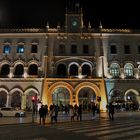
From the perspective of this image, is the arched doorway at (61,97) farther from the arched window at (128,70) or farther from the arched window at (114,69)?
the arched window at (128,70)

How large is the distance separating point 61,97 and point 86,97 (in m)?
4.72

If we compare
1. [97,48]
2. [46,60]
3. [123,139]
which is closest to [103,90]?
[97,48]

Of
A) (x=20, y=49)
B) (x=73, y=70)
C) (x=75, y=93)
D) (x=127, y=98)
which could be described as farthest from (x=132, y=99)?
(x=20, y=49)

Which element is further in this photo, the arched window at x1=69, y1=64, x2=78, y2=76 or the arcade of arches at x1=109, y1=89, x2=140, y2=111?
the arched window at x1=69, y1=64, x2=78, y2=76

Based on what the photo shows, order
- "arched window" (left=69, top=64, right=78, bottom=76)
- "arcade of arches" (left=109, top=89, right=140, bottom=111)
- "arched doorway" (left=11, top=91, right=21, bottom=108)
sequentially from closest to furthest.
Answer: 1. "arcade of arches" (left=109, top=89, right=140, bottom=111)
2. "arched doorway" (left=11, top=91, right=21, bottom=108)
3. "arched window" (left=69, top=64, right=78, bottom=76)

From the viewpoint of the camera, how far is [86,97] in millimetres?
40875

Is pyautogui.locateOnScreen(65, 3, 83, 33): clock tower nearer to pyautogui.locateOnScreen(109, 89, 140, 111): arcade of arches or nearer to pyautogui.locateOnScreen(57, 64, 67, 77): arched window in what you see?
pyautogui.locateOnScreen(57, 64, 67, 77): arched window

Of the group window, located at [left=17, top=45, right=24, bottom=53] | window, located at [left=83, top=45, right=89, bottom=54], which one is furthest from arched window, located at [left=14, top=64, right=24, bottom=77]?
window, located at [left=83, top=45, right=89, bottom=54]

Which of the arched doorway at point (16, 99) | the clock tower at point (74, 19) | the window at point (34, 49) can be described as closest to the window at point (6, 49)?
the window at point (34, 49)

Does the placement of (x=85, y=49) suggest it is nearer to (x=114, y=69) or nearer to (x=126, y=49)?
(x=114, y=69)

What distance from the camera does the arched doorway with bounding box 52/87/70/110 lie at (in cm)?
4066

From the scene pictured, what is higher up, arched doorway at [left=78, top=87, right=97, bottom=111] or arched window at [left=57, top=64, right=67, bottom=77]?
arched window at [left=57, top=64, right=67, bottom=77]

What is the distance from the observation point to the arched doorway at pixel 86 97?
40.6 metres

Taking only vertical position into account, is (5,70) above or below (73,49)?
below
